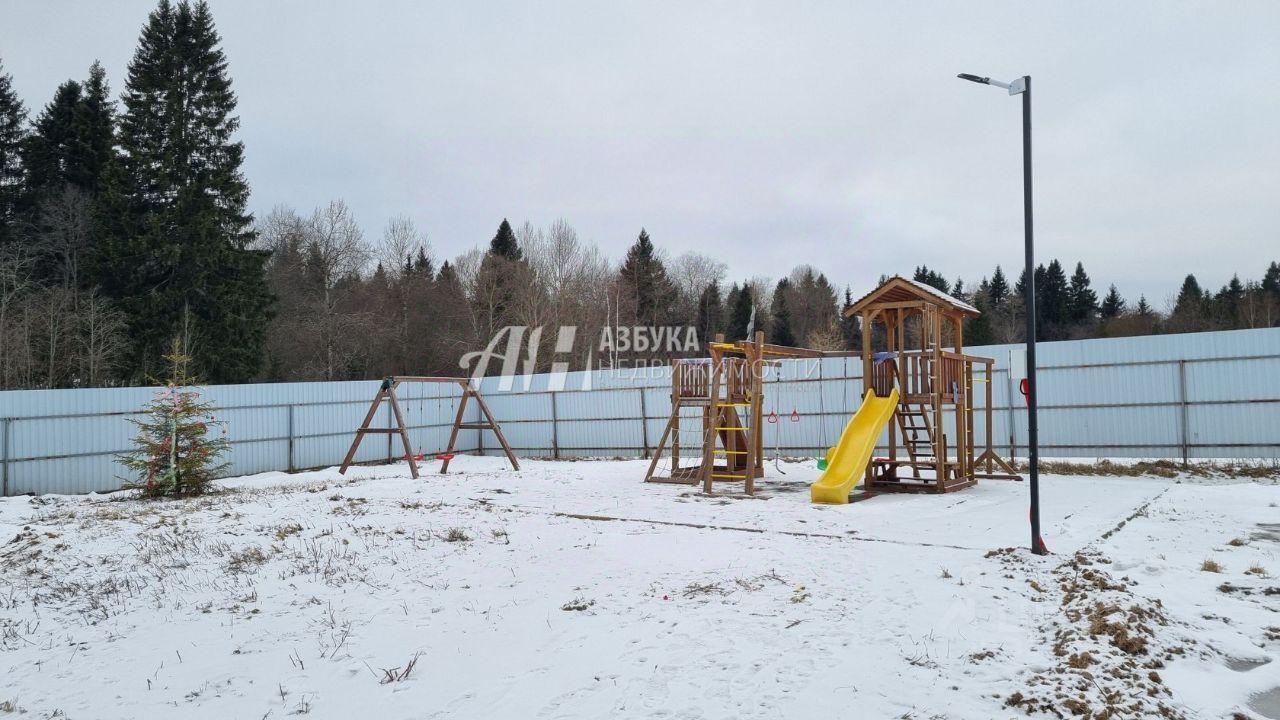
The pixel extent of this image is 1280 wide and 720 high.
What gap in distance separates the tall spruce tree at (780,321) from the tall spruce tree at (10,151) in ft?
144

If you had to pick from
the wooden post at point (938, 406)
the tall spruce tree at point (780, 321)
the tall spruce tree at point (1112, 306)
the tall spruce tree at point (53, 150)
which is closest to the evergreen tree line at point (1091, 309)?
the tall spruce tree at point (1112, 306)

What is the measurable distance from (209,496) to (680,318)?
39891 mm

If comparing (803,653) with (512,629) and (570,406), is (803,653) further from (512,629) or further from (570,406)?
(570,406)

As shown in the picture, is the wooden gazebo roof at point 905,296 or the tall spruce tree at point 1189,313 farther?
the tall spruce tree at point 1189,313

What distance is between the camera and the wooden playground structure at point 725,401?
41.7 feet

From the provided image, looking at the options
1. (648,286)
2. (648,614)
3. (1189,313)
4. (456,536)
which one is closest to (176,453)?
(456,536)

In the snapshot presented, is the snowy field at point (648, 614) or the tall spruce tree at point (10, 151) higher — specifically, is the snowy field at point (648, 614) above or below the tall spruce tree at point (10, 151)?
below

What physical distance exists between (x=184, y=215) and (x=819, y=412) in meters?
24.4

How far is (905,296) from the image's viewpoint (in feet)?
40.7

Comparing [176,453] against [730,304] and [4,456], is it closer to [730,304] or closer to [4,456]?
[4,456]

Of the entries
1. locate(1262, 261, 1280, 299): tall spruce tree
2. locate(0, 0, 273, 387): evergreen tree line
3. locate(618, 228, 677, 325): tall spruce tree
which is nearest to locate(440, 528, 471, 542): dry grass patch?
locate(0, 0, 273, 387): evergreen tree line

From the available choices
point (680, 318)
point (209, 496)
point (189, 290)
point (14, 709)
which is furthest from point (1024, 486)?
point (680, 318)

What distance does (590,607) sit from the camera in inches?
221

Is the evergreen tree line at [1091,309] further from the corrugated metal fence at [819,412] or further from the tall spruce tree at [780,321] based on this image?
the corrugated metal fence at [819,412]
